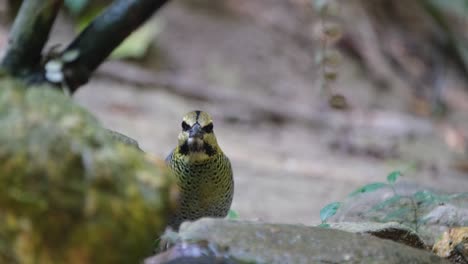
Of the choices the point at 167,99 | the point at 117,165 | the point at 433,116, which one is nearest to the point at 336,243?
the point at 117,165

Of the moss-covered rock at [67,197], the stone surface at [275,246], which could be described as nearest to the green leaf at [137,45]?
the stone surface at [275,246]

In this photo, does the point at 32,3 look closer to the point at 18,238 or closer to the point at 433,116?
the point at 18,238

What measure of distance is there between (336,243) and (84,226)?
953 millimetres

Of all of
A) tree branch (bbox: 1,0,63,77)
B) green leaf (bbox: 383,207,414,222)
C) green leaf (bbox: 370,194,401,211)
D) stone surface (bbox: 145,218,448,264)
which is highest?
tree branch (bbox: 1,0,63,77)

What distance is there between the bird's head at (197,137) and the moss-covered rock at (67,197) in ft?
5.20

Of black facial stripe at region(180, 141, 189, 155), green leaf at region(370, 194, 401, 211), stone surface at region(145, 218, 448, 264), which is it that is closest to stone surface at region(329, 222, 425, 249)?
stone surface at region(145, 218, 448, 264)

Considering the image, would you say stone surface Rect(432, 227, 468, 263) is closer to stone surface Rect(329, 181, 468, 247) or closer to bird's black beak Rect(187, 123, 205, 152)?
stone surface Rect(329, 181, 468, 247)

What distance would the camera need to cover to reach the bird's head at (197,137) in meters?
3.36

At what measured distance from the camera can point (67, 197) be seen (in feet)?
5.54

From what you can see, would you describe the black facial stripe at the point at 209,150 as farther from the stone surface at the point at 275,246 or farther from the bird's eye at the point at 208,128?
the stone surface at the point at 275,246

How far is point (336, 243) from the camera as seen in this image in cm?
236

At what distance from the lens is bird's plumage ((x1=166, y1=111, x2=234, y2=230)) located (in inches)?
134

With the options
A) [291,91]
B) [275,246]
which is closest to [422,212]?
[275,246]

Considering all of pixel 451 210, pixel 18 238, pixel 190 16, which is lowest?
pixel 18 238
